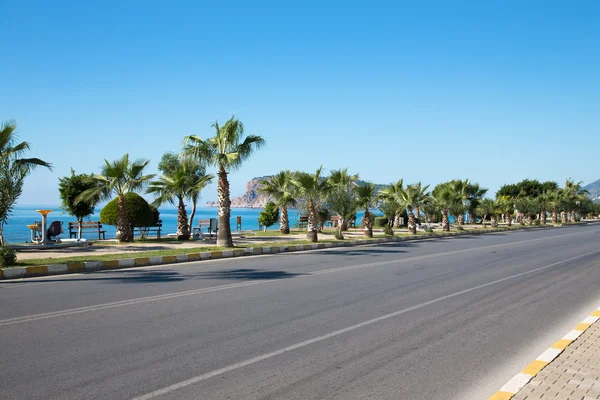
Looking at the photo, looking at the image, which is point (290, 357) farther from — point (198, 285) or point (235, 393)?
point (198, 285)

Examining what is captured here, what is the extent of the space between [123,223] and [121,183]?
6.30 feet

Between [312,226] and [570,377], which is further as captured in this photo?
[312,226]

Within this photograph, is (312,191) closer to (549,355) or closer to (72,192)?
(72,192)

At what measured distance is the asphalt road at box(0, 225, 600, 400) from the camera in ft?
17.2

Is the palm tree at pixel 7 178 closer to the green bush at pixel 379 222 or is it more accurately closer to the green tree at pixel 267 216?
the green tree at pixel 267 216

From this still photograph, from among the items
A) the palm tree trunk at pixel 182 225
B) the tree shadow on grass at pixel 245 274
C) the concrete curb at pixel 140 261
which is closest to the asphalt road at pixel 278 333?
the tree shadow on grass at pixel 245 274

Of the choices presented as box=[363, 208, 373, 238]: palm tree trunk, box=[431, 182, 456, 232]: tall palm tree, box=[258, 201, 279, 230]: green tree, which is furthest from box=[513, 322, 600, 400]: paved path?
box=[431, 182, 456, 232]: tall palm tree

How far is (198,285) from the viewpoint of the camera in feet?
39.0

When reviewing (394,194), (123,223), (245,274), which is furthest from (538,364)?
(394,194)

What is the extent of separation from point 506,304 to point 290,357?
17.8 feet

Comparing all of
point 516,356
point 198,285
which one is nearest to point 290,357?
point 516,356

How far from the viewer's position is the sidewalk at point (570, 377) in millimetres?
4953

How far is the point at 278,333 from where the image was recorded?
7.31 m

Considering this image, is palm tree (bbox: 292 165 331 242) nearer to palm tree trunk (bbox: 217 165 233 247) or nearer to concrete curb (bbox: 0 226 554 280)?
concrete curb (bbox: 0 226 554 280)
